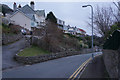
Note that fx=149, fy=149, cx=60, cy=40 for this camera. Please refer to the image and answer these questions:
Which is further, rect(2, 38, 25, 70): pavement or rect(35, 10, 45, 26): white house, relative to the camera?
rect(35, 10, 45, 26): white house

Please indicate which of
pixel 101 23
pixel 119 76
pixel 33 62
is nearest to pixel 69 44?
pixel 101 23

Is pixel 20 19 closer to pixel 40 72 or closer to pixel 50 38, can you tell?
pixel 50 38

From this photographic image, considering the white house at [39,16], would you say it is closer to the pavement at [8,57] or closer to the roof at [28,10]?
the roof at [28,10]

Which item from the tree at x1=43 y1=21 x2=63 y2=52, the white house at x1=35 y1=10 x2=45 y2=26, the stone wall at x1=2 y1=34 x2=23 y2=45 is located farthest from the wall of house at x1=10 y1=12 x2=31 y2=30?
the stone wall at x1=2 y1=34 x2=23 y2=45

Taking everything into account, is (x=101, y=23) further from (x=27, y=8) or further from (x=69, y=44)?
(x=27, y=8)

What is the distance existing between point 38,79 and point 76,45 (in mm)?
37699

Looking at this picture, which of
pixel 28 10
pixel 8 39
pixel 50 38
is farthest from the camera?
pixel 28 10

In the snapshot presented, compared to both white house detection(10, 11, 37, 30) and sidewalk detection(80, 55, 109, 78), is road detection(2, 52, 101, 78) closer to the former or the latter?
sidewalk detection(80, 55, 109, 78)

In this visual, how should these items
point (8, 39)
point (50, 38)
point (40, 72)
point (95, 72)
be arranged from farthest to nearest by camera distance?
point (50, 38) < point (8, 39) < point (40, 72) < point (95, 72)

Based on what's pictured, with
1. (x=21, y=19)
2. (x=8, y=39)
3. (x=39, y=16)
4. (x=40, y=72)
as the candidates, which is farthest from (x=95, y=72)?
(x=39, y=16)

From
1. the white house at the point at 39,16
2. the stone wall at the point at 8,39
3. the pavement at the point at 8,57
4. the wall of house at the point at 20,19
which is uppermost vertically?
the white house at the point at 39,16

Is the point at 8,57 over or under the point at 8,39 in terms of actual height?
under

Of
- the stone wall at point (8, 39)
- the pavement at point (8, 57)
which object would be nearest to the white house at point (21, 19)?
the stone wall at point (8, 39)

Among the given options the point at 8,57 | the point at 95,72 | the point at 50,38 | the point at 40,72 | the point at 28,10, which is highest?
the point at 28,10
